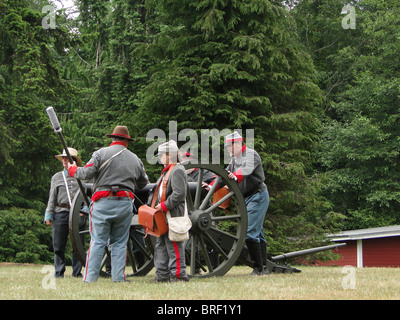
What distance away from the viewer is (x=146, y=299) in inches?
181

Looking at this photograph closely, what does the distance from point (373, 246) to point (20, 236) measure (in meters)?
15.5

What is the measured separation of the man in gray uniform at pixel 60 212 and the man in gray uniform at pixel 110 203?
6.00ft

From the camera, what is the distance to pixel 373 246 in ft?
85.8

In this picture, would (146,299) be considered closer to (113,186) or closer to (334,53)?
(113,186)

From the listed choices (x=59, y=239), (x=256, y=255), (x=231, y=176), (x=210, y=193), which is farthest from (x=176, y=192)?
(x=59, y=239)

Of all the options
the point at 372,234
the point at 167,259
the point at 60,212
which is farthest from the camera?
the point at 372,234

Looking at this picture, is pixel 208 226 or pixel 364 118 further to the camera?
pixel 364 118

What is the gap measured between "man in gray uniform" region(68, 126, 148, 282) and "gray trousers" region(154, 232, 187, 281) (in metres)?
0.39

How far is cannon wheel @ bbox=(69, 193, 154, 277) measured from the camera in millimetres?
7184

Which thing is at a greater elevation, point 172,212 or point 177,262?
point 172,212

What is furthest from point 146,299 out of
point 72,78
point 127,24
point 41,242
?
point 72,78

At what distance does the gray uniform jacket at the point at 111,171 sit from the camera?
6148 mm

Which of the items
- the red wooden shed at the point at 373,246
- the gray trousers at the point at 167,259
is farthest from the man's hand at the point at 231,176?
the red wooden shed at the point at 373,246

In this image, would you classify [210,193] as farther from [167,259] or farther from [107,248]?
[107,248]
